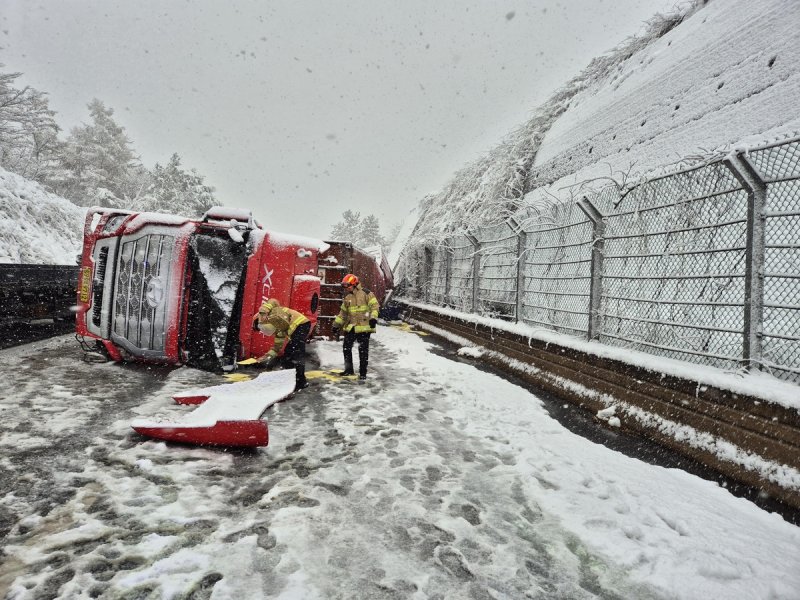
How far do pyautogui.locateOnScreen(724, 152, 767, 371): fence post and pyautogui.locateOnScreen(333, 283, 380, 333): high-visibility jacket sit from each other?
4.69 m

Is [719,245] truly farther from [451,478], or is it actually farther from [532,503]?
[451,478]

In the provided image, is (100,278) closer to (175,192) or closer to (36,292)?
(36,292)

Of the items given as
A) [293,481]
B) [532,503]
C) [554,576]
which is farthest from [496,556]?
[293,481]

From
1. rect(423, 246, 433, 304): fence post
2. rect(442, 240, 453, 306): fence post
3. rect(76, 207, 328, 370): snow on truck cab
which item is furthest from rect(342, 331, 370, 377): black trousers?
rect(423, 246, 433, 304): fence post

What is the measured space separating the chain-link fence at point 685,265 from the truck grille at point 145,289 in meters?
5.82

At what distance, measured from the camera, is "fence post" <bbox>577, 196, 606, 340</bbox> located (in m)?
5.50

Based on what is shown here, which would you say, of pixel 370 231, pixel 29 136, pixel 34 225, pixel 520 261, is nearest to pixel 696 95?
pixel 520 261

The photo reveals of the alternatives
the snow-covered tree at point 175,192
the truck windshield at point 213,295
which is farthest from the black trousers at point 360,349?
the snow-covered tree at point 175,192

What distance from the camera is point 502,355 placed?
7.86m

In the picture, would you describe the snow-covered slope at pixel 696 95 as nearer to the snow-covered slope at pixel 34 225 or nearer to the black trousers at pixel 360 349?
the black trousers at pixel 360 349

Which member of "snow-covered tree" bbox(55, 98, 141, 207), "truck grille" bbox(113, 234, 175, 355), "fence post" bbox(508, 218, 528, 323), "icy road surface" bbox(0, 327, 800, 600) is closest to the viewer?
"icy road surface" bbox(0, 327, 800, 600)

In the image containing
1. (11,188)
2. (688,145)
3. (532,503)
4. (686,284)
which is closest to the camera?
(532,503)

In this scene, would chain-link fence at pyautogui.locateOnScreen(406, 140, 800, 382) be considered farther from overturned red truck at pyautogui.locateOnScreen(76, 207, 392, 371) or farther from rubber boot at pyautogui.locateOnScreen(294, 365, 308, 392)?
overturned red truck at pyautogui.locateOnScreen(76, 207, 392, 371)

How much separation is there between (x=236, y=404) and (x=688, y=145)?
712cm
